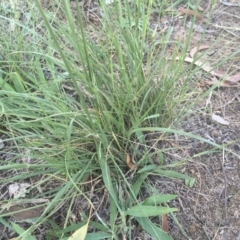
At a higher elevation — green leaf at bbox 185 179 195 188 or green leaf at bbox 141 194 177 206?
green leaf at bbox 141 194 177 206

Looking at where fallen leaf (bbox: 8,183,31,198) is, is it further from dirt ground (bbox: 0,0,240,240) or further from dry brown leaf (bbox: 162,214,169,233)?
dry brown leaf (bbox: 162,214,169,233)

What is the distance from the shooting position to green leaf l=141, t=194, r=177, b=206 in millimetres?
1108

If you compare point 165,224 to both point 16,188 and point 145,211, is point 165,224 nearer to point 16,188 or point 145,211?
point 145,211

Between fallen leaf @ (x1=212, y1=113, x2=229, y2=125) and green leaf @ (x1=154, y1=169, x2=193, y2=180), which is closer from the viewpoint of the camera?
green leaf @ (x1=154, y1=169, x2=193, y2=180)

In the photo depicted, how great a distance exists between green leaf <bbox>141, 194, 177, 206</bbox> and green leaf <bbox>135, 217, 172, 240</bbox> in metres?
0.04

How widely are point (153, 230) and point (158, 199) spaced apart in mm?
80

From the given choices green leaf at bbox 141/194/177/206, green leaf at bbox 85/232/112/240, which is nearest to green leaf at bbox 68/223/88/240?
green leaf at bbox 85/232/112/240

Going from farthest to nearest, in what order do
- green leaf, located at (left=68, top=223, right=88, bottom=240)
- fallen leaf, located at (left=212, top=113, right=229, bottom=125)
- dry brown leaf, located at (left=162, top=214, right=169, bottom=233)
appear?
fallen leaf, located at (left=212, top=113, right=229, bottom=125), dry brown leaf, located at (left=162, top=214, right=169, bottom=233), green leaf, located at (left=68, top=223, right=88, bottom=240)

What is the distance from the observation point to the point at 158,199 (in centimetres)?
112

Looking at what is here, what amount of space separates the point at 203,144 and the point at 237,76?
0.99ft

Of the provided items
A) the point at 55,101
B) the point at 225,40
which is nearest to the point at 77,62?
the point at 55,101

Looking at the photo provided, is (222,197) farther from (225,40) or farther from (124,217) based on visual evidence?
(225,40)

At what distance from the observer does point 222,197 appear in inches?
48.3

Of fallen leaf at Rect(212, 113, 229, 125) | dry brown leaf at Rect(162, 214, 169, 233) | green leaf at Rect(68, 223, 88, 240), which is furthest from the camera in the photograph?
fallen leaf at Rect(212, 113, 229, 125)
